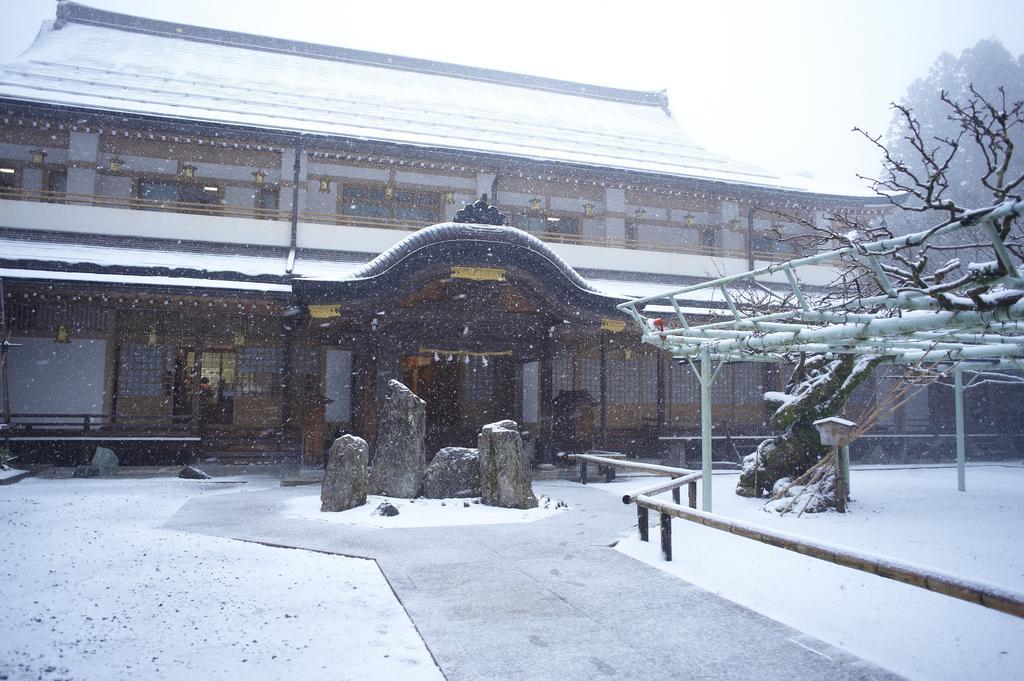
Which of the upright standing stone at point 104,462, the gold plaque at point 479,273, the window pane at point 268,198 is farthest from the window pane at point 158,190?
the gold plaque at point 479,273

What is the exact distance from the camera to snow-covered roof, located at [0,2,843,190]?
14562 mm

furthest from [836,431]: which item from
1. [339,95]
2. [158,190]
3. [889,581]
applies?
[339,95]

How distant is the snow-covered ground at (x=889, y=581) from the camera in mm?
→ 3484

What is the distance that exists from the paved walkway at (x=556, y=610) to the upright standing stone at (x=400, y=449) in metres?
1.72

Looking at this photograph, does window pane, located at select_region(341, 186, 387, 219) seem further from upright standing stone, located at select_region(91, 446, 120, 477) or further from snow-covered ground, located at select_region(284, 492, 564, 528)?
snow-covered ground, located at select_region(284, 492, 564, 528)

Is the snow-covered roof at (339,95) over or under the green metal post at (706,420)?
over

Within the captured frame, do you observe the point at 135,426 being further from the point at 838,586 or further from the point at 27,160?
the point at 838,586

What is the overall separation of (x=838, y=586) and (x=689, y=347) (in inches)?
130

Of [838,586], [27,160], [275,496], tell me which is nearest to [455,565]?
[838,586]

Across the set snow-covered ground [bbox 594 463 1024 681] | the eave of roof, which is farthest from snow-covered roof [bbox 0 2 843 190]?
snow-covered ground [bbox 594 463 1024 681]

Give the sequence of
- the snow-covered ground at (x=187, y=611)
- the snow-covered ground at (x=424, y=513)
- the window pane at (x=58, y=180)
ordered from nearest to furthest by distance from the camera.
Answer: the snow-covered ground at (x=187, y=611) < the snow-covered ground at (x=424, y=513) < the window pane at (x=58, y=180)

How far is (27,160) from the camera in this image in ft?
43.1

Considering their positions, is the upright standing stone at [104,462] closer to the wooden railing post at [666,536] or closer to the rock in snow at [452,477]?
the rock in snow at [452,477]

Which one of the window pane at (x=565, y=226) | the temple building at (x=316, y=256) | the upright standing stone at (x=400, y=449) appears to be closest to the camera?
the upright standing stone at (x=400, y=449)
